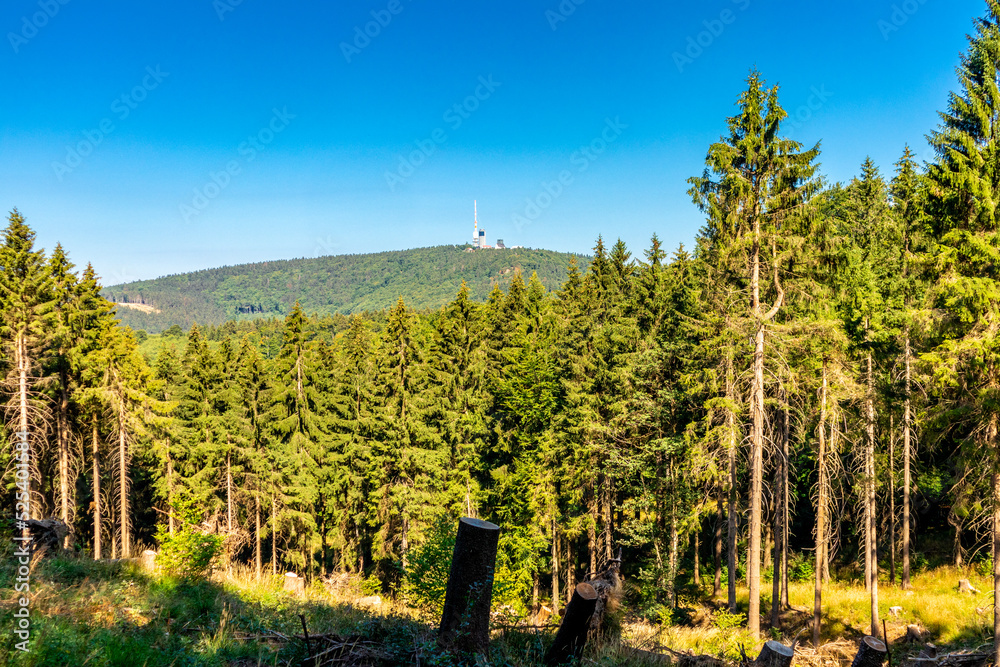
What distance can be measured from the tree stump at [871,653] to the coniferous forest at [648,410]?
5048 mm

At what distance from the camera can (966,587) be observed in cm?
1912

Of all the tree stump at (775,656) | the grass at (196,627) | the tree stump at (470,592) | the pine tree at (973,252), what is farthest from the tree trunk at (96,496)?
the pine tree at (973,252)

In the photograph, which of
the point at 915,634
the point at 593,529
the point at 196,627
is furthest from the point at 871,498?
the point at 196,627

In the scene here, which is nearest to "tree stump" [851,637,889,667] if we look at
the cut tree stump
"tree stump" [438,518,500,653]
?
"tree stump" [438,518,500,653]

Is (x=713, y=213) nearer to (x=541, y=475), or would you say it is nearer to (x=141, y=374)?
(x=541, y=475)

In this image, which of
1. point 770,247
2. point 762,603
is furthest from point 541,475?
point 770,247

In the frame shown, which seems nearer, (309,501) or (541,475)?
(541,475)

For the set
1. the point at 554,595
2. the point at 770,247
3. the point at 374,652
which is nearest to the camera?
the point at 374,652

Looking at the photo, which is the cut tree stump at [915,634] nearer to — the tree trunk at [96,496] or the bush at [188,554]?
the bush at [188,554]

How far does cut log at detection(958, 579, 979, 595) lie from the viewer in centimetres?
1891

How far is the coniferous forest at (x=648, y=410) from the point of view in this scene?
12242 millimetres

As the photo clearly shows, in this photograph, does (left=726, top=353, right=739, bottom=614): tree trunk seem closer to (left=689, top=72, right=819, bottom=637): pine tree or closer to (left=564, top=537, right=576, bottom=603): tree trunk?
(left=689, top=72, right=819, bottom=637): pine tree

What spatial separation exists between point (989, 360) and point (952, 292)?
1556 mm

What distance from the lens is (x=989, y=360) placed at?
1092 cm
